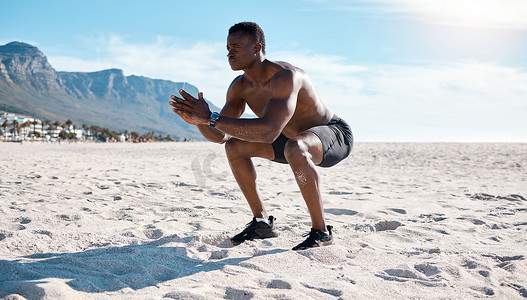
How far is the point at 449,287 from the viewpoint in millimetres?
2188

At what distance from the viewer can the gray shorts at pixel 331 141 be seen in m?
3.15

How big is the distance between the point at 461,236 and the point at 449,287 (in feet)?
4.41

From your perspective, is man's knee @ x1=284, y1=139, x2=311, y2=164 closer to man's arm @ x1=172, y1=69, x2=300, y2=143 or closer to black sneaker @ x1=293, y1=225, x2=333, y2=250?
man's arm @ x1=172, y1=69, x2=300, y2=143

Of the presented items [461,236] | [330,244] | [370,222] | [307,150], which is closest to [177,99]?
[307,150]

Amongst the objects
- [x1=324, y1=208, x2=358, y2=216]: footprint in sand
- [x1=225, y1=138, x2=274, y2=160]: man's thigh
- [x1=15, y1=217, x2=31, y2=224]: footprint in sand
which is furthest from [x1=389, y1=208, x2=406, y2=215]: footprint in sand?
[x1=15, y1=217, x2=31, y2=224]: footprint in sand

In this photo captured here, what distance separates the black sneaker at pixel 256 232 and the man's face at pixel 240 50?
1.23 meters

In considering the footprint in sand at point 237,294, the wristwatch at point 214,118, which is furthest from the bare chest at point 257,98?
the footprint in sand at point 237,294

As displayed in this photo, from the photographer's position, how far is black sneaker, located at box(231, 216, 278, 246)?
304 centimetres

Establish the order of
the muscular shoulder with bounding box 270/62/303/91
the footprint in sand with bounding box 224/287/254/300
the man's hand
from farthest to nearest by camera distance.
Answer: the muscular shoulder with bounding box 270/62/303/91 → the man's hand → the footprint in sand with bounding box 224/287/254/300

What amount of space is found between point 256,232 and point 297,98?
109 centimetres

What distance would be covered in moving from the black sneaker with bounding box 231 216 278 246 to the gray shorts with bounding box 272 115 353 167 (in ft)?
1.84

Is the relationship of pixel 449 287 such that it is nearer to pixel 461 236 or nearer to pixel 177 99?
pixel 461 236

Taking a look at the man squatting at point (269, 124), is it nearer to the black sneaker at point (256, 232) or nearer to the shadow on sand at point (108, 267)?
the black sneaker at point (256, 232)

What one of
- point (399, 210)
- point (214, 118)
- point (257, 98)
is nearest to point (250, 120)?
point (214, 118)
